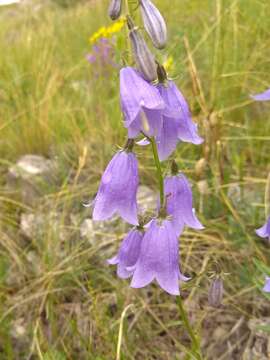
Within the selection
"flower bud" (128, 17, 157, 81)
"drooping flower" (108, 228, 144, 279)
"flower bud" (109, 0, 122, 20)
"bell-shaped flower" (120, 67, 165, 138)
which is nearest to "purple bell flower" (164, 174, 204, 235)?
"drooping flower" (108, 228, 144, 279)

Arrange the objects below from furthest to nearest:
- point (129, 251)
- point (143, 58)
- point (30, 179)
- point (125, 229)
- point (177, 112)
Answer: point (30, 179) < point (125, 229) < point (129, 251) < point (177, 112) < point (143, 58)

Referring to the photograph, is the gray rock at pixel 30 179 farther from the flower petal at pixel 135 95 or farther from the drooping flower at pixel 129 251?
the flower petal at pixel 135 95

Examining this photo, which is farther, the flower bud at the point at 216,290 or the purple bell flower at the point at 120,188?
the flower bud at the point at 216,290

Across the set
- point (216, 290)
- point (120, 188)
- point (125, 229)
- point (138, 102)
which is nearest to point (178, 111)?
point (138, 102)

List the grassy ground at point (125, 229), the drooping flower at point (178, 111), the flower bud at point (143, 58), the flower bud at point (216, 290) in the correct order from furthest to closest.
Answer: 1. the grassy ground at point (125, 229)
2. the flower bud at point (216, 290)
3. the drooping flower at point (178, 111)
4. the flower bud at point (143, 58)

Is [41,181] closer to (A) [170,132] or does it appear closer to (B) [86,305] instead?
(B) [86,305]

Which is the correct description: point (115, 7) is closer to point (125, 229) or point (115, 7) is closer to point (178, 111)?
point (178, 111)

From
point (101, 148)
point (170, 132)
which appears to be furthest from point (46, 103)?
point (170, 132)

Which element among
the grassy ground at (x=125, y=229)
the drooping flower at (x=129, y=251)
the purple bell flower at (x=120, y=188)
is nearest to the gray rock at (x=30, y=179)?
the grassy ground at (x=125, y=229)
